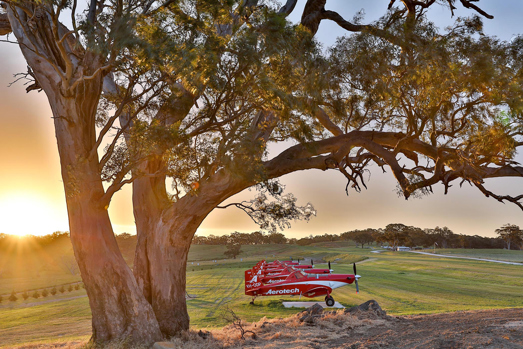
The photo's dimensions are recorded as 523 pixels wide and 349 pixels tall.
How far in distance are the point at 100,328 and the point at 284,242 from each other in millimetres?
114939

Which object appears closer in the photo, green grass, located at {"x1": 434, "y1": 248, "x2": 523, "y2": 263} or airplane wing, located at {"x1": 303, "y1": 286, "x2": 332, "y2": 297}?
airplane wing, located at {"x1": 303, "y1": 286, "x2": 332, "y2": 297}

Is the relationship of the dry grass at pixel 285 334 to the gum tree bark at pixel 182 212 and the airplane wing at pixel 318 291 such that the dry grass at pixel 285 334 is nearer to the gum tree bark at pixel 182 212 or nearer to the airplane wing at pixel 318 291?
the gum tree bark at pixel 182 212

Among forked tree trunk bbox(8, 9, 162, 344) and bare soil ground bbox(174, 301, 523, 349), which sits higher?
forked tree trunk bbox(8, 9, 162, 344)

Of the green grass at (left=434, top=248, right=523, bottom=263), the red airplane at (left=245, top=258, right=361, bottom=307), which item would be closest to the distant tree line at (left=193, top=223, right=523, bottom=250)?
the green grass at (left=434, top=248, right=523, bottom=263)

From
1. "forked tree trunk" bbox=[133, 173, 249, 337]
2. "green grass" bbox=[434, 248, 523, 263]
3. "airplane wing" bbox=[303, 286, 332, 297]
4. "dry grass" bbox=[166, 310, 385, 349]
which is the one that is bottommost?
"green grass" bbox=[434, 248, 523, 263]

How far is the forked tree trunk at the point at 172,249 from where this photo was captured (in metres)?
10.4

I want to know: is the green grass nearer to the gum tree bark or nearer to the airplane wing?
the airplane wing

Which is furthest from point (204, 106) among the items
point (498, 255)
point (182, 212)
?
point (498, 255)

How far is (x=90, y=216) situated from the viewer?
9.46 m

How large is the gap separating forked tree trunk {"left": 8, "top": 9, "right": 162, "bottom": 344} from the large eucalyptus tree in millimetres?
32

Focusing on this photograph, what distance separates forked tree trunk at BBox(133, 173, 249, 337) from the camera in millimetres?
10352

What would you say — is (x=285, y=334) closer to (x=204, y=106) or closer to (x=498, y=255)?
(x=204, y=106)

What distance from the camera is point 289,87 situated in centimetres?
1098

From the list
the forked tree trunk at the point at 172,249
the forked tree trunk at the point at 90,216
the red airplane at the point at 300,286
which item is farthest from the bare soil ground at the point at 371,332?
the red airplane at the point at 300,286
